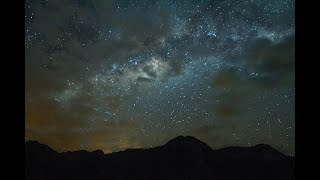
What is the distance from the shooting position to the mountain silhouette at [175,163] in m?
110

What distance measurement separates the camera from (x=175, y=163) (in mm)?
118375

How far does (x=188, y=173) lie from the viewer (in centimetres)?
11756

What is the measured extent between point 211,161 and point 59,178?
4942 cm

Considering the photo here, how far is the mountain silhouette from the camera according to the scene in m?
110

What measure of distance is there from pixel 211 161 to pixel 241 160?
974 centimetres

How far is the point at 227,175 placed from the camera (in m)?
109
